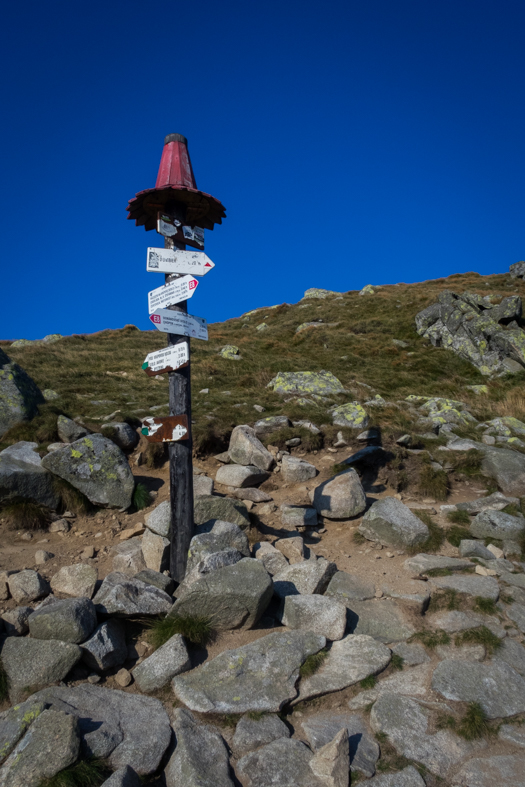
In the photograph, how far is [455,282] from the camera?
53.8 metres

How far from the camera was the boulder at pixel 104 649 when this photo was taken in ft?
16.8

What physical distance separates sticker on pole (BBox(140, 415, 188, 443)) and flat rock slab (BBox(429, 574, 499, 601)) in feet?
14.5

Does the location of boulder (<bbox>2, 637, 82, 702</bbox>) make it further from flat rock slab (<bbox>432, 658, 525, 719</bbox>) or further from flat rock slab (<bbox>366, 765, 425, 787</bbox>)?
flat rock slab (<bbox>432, 658, 525, 719</bbox>)

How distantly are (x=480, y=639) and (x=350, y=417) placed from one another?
766 centimetres

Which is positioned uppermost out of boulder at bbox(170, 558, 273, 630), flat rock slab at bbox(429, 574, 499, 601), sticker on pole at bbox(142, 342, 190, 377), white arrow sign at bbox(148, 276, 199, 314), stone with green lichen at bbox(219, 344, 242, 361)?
stone with green lichen at bbox(219, 344, 242, 361)

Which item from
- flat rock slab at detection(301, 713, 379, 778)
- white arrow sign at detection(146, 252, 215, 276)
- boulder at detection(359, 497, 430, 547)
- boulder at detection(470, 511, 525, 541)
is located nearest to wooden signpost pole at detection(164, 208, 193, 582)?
white arrow sign at detection(146, 252, 215, 276)

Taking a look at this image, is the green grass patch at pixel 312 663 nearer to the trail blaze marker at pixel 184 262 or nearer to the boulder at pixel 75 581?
the boulder at pixel 75 581

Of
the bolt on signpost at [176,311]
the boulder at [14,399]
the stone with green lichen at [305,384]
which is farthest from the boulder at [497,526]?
the boulder at [14,399]

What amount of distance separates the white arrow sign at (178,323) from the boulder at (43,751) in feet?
14.5

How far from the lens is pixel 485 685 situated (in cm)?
519

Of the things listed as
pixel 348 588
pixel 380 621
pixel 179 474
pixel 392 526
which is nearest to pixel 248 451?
pixel 392 526

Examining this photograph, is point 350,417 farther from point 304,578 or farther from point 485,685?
point 485,685

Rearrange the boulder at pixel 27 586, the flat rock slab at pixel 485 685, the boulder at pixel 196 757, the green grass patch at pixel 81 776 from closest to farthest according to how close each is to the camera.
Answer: the green grass patch at pixel 81 776 < the boulder at pixel 196 757 < the flat rock slab at pixel 485 685 < the boulder at pixel 27 586

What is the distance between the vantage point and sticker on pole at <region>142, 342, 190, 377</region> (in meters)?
6.69
